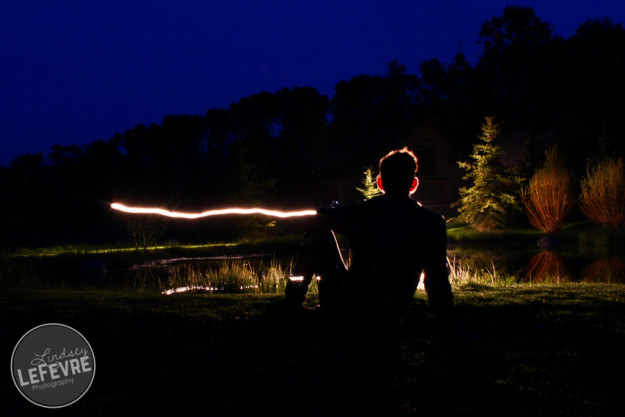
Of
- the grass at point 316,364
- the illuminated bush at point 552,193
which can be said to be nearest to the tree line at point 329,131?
the illuminated bush at point 552,193

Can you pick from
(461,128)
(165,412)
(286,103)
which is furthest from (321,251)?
(286,103)

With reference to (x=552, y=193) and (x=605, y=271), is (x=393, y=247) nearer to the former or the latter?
(x=605, y=271)

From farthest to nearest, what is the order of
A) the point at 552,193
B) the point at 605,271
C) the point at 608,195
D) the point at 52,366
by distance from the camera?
the point at 552,193 < the point at 608,195 < the point at 605,271 < the point at 52,366

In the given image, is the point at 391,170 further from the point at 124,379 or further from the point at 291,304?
the point at 124,379

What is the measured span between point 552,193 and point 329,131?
3889cm

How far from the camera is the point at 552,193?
24438mm

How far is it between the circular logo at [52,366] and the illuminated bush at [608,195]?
77.4 ft

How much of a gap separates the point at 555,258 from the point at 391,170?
17.1m

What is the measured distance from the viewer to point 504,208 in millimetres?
30125

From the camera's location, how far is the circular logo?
400 cm

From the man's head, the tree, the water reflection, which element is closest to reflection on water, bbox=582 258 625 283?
the water reflection

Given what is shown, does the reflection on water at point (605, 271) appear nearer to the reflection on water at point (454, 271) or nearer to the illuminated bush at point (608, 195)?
the reflection on water at point (454, 271)

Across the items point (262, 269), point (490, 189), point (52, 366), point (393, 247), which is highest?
point (490, 189)

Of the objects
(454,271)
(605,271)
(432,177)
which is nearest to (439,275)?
(454,271)
